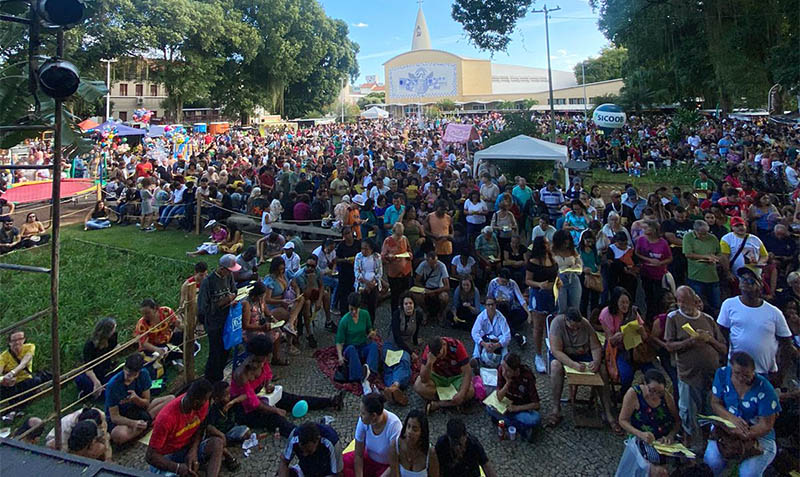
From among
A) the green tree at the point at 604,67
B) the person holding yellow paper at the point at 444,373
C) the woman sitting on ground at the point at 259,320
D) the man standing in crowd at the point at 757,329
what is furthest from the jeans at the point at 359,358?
the green tree at the point at 604,67

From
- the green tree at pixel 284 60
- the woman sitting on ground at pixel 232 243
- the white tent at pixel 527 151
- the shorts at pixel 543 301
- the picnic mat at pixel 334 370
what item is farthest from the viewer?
the green tree at pixel 284 60

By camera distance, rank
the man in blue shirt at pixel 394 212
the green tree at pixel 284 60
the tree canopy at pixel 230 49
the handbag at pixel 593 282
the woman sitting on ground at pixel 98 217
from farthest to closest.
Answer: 1. the green tree at pixel 284 60
2. the tree canopy at pixel 230 49
3. the woman sitting on ground at pixel 98 217
4. the man in blue shirt at pixel 394 212
5. the handbag at pixel 593 282

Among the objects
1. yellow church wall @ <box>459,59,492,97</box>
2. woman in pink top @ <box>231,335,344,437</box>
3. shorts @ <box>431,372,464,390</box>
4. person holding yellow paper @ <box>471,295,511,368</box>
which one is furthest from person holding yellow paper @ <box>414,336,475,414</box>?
yellow church wall @ <box>459,59,492,97</box>

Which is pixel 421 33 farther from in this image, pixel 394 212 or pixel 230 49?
pixel 394 212

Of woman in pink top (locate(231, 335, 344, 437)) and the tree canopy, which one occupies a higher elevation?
the tree canopy

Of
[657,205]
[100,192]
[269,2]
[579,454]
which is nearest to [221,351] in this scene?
[579,454]

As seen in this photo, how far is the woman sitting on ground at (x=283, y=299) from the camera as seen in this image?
6.63 metres

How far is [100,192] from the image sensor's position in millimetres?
15328

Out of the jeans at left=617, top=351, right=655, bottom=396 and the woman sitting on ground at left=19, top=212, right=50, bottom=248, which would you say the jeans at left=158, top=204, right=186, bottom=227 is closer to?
the woman sitting on ground at left=19, top=212, right=50, bottom=248

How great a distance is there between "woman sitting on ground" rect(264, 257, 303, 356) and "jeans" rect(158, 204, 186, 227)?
7.95m

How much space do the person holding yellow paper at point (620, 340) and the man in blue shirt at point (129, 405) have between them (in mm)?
4706

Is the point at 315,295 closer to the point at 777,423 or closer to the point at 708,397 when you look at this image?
the point at 708,397

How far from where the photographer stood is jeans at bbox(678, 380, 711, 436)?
4.56 metres

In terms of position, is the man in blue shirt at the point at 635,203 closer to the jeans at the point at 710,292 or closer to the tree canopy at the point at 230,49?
the jeans at the point at 710,292
